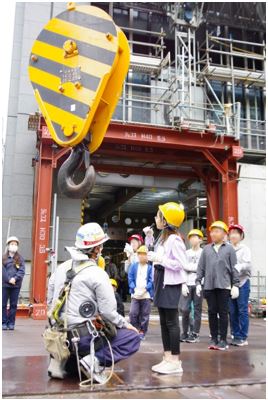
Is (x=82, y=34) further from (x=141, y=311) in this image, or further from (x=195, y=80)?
(x=195, y=80)

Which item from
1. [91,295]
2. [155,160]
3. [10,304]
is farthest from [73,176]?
[155,160]

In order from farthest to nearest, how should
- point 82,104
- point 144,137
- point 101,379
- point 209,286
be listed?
point 144,137, point 209,286, point 101,379, point 82,104

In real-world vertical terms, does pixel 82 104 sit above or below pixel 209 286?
above

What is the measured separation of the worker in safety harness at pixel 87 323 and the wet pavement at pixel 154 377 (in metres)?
0.17

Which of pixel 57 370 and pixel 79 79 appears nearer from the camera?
pixel 79 79

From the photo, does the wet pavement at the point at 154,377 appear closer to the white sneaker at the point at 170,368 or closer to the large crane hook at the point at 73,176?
the white sneaker at the point at 170,368

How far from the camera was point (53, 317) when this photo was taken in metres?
3.68

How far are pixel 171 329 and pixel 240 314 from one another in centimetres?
Result: 241

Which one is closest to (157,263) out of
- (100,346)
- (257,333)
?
(100,346)

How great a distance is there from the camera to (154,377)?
3764 mm

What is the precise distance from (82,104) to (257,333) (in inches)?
243

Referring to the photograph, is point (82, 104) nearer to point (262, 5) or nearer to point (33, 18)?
point (33, 18)

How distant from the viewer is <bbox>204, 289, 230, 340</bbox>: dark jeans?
5.45 metres

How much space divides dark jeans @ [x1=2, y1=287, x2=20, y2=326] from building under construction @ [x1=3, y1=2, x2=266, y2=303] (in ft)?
6.95
